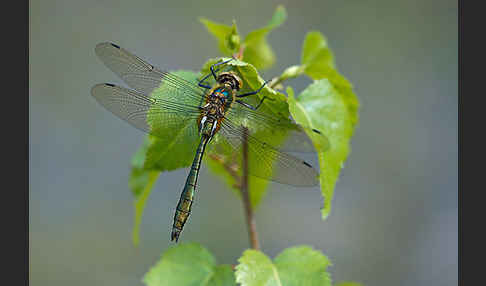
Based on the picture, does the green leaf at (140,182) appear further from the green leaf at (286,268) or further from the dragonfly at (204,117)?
the green leaf at (286,268)

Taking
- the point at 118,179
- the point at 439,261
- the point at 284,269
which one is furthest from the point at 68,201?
Answer: the point at 439,261

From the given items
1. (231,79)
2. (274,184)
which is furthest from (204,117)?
(274,184)

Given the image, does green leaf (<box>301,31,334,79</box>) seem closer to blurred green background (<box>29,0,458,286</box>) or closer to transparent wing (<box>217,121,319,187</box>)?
transparent wing (<box>217,121,319,187</box>)

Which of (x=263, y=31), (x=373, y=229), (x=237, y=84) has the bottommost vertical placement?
(x=373, y=229)

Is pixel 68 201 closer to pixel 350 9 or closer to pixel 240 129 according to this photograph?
pixel 240 129

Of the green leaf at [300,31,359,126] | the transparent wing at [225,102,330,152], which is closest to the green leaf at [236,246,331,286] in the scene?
the transparent wing at [225,102,330,152]

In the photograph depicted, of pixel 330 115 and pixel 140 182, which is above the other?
pixel 330 115

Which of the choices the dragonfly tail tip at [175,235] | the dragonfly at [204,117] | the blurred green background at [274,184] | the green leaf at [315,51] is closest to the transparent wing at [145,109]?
the dragonfly at [204,117]

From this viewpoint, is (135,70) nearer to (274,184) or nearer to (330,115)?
(330,115)
